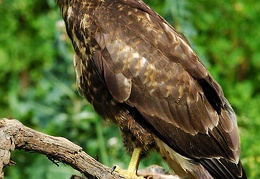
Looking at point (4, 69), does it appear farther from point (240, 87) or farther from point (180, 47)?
point (180, 47)

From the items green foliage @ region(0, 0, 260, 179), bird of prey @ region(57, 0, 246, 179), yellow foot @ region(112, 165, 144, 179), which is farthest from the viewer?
green foliage @ region(0, 0, 260, 179)

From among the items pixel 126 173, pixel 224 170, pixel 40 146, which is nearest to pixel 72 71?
pixel 126 173

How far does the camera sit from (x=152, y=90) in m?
5.32

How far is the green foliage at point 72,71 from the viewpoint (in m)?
7.64

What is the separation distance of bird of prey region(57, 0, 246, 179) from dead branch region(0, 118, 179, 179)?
0.57m

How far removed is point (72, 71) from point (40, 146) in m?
3.19

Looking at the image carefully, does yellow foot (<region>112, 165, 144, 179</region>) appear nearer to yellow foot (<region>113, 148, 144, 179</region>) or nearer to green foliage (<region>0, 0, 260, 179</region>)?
yellow foot (<region>113, 148, 144, 179</region>)

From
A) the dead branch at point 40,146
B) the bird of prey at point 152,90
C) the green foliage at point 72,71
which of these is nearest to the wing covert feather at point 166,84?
the bird of prey at point 152,90

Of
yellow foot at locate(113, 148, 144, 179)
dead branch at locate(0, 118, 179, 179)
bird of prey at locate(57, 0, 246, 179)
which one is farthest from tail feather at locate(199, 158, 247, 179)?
dead branch at locate(0, 118, 179, 179)

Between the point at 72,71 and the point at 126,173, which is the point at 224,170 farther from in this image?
the point at 72,71

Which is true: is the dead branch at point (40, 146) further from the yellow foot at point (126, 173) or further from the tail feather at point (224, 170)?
the tail feather at point (224, 170)

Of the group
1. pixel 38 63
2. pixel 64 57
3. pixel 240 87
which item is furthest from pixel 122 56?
pixel 38 63

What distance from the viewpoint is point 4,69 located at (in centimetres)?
887

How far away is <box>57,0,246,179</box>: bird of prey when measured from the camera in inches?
207
